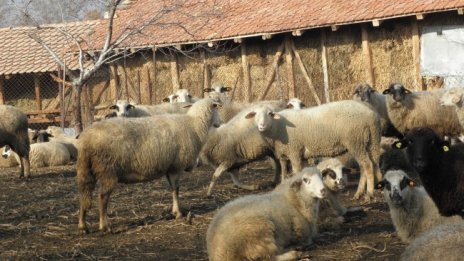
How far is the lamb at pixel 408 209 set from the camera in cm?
882

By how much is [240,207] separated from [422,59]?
14166mm

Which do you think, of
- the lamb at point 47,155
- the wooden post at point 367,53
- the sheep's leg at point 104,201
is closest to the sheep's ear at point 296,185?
the sheep's leg at point 104,201

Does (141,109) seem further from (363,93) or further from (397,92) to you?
(397,92)

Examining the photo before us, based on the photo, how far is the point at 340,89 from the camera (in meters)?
23.3

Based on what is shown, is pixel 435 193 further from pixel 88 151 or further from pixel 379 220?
pixel 88 151

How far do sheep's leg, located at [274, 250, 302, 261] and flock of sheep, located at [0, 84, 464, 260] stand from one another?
11mm

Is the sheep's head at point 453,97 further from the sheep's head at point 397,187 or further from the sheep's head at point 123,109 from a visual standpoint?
the sheep's head at point 123,109

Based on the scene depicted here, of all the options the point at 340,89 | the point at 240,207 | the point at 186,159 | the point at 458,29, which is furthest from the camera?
the point at 340,89

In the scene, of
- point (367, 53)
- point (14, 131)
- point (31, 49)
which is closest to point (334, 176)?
point (14, 131)

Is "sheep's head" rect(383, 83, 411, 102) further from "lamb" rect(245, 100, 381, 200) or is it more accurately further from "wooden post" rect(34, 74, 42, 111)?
"wooden post" rect(34, 74, 42, 111)

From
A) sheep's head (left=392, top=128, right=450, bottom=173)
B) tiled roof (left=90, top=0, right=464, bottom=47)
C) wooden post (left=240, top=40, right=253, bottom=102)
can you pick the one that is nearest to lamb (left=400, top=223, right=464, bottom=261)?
sheep's head (left=392, top=128, right=450, bottom=173)

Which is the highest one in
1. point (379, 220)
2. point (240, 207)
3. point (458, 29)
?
point (458, 29)

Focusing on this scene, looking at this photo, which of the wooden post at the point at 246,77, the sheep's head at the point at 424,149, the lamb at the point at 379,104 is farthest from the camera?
the wooden post at the point at 246,77

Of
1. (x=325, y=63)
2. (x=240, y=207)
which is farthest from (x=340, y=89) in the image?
(x=240, y=207)
